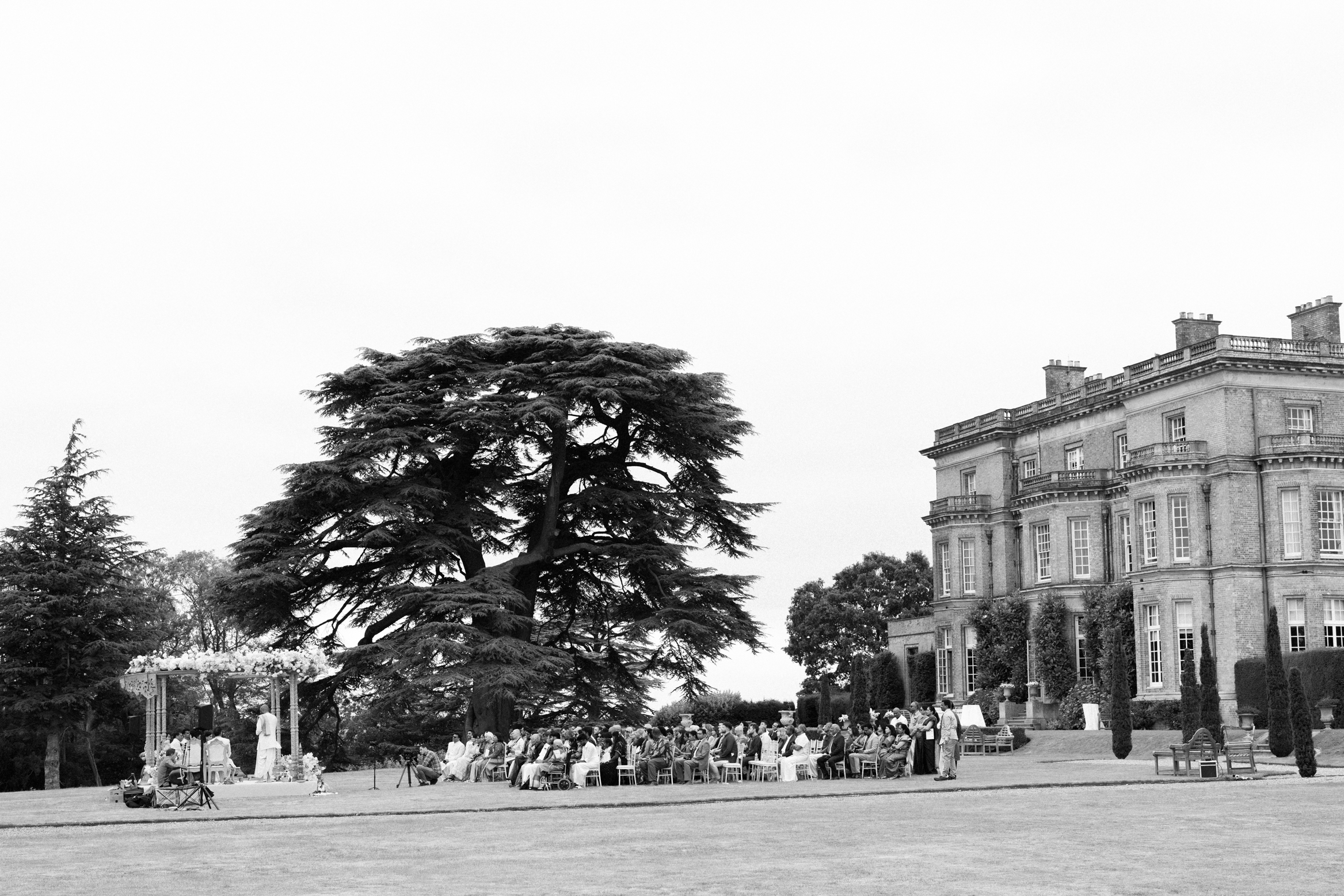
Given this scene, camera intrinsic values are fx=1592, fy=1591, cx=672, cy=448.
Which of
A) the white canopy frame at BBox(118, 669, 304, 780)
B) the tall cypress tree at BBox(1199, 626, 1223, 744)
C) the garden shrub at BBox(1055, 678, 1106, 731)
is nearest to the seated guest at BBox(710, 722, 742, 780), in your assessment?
the white canopy frame at BBox(118, 669, 304, 780)

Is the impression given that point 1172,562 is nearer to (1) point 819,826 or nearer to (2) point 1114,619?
(2) point 1114,619

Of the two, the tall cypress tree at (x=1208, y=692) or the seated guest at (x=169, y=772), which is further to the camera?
the tall cypress tree at (x=1208, y=692)

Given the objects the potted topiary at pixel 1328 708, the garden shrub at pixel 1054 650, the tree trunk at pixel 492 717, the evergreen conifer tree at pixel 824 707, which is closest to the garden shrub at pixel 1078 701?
the garden shrub at pixel 1054 650

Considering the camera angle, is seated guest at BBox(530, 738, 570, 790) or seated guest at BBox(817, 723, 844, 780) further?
seated guest at BBox(817, 723, 844, 780)

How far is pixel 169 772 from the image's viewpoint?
1091 inches

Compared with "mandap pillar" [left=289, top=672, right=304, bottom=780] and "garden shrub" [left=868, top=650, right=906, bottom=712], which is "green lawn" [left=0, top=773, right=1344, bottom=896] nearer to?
"mandap pillar" [left=289, top=672, right=304, bottom=780]

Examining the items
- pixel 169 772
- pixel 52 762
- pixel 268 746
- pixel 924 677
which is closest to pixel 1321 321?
pixel 924 677

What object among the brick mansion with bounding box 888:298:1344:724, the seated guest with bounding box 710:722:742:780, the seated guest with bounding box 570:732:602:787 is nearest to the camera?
the seated guest with bounding box 570:732:602:787

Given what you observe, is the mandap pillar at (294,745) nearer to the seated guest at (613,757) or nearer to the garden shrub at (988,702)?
the seated guest at (613,757)

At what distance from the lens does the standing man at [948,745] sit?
96.0 ft

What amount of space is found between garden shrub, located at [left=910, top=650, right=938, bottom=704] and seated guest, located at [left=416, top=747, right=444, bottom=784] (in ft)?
99.8

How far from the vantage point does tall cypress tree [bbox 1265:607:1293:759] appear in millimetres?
31495

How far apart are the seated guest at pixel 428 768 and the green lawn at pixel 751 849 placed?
10678 millimetres

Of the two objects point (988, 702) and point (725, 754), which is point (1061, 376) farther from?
point (725, 754)
